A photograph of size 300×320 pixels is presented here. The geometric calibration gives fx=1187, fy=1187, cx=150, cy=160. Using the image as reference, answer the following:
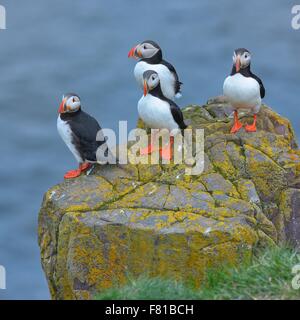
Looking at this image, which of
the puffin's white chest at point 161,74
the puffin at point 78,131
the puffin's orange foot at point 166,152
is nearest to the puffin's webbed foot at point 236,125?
the puffin's orange foot at point 166,152

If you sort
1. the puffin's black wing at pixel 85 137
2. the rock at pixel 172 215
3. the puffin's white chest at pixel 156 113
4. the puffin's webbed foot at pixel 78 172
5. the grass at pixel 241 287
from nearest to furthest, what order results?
the grass at pixel 241 287, the rock at pixel 172 215, the puffin's black wing at pixel 85 137, the puffin's webbed foot at pixel 78 172, the puffin's white chest at pixel 156 113

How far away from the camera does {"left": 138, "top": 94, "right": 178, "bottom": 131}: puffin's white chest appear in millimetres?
11297

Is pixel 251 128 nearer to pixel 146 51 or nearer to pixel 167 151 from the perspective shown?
pixel 167 151

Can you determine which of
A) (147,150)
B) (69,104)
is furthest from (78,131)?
(147,150)

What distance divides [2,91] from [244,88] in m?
9.57

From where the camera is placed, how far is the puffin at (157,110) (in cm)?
1130

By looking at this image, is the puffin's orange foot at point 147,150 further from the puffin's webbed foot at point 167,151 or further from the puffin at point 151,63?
the puffin at point 151,63

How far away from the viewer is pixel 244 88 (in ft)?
38.3

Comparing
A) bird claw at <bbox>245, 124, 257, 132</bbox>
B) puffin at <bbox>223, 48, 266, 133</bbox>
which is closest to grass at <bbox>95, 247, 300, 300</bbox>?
bird claw at <bbox>245, 124, 257, 132</bbox>

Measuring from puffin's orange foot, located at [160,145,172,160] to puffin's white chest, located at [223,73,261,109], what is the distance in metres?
0.89

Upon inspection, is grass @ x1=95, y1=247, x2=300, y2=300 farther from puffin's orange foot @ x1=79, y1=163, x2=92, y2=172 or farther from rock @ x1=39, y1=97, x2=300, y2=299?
puffin's orange foot @ x1=79, y1=163, x2=92, y2=172
